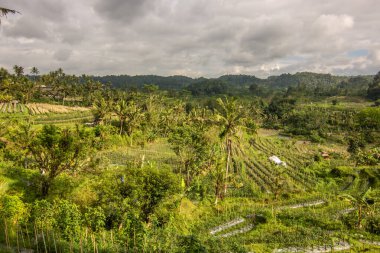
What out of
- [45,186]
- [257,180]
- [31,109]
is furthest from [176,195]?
[31,109]

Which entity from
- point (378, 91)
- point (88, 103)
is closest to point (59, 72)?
point (88, 103)

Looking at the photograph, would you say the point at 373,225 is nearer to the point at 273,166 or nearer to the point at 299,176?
the point at 299,176

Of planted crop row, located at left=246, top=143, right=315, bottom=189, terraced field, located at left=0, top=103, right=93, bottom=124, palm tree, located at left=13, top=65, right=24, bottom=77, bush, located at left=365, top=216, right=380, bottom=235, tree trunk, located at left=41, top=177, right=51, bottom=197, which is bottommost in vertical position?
planted crop row, located at left=246, top=143, right=315, bottom=189

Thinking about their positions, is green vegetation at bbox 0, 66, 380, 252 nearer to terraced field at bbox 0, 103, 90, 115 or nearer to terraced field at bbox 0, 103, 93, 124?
terraced field at bbox 0, 103, 93, 124

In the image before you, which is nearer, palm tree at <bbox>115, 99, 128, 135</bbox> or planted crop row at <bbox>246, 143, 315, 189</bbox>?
planted crop row at <bbox>246, 143, 315, 189</bbox>

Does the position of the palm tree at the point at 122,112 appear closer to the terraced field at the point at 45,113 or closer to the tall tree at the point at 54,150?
the terraced field at the point at 45,113

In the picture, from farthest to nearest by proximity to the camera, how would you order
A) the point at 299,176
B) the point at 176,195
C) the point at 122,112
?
the point at 122,112, the point at 299,176, the point at 176,195

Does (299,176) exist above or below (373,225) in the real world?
below

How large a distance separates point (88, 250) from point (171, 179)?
5671 mm

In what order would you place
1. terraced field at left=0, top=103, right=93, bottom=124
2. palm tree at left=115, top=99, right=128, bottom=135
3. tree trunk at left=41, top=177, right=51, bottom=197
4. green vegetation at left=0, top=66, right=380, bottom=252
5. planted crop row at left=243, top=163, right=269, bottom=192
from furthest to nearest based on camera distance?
terraced field at left=0, top=103, right=93, bottom=124 → palm tree at left=115, top=99, right=128, bottom=135 → planted crop row at left=243, top=163, right=269, bottom=192 → tree trunk at left=41, top=177, right=51, bottom=197 → green vegetation at left=0, top=66, right=380, bottom=252

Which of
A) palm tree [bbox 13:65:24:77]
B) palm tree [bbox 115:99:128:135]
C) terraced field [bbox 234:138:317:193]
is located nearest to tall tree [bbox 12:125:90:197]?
terraced field [bbox 234:138:317:193]

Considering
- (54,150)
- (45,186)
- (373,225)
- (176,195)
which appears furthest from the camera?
(373,225)

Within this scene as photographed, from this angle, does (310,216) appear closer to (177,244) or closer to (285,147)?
(177,244)

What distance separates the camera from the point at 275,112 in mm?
108375
